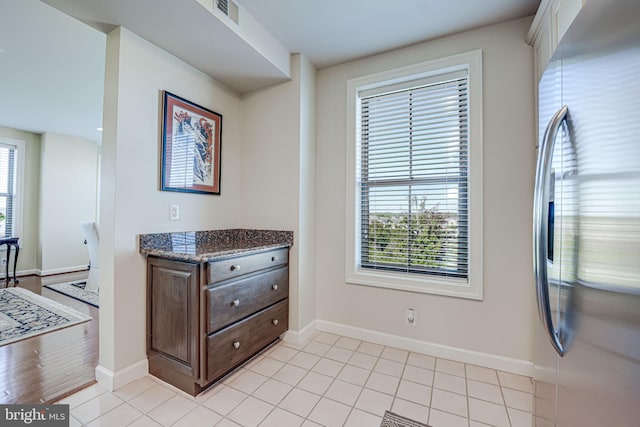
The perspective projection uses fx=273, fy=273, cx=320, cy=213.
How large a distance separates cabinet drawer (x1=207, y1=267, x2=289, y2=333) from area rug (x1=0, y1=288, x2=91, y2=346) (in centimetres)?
209

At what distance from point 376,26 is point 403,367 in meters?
2.62

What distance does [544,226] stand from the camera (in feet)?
2.71

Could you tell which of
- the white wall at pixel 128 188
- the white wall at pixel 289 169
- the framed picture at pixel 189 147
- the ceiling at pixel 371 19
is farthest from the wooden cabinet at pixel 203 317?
the ceiling at pixel 371 19

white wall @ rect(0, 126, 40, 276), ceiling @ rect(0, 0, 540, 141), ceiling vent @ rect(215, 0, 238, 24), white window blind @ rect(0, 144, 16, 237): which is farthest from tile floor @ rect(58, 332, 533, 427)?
white window blind @ rect(0, 144, 16, 237)

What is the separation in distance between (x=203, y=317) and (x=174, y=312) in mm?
256

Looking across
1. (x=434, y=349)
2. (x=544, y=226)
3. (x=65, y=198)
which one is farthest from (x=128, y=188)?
(x=65, y=198)

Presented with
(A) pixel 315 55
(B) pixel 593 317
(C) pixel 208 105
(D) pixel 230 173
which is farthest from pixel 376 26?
(B) pixel 593 317

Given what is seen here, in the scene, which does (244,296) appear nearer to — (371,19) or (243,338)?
(243,338)

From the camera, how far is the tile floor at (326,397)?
1.51 meters

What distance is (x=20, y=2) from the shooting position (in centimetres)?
184

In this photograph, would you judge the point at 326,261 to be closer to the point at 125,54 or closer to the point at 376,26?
the point at 376,26

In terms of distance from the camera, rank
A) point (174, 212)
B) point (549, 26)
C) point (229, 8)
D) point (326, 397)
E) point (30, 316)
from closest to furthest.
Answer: point (549, 26)
point (326, 397)
point (229, 8)
point (174, 212)
point (30, 316)

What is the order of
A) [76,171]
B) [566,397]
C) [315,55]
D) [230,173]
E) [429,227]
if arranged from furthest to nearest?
[76,171]
[230,173]
[315,55]
[429,227]
[566,397]

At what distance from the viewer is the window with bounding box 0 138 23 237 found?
4.55m
